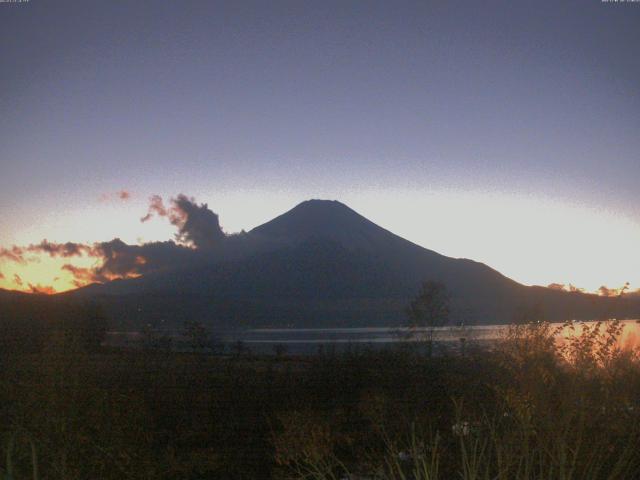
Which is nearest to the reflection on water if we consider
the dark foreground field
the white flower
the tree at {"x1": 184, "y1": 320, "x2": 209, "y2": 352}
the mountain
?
the dark foreground field

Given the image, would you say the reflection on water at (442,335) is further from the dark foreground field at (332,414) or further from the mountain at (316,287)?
the mountain at (316,287)

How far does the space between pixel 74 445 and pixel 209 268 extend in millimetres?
74989

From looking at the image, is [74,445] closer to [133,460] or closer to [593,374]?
[133,460]

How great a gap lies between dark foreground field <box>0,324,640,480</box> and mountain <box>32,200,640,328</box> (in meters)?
19.1

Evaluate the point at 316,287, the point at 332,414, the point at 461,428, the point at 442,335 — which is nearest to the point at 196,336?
the point at 442,335

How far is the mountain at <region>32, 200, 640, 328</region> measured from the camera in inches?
2144

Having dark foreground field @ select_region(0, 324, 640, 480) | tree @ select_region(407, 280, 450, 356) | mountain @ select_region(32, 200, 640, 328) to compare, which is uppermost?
mountain @ select_region(32, 200, 640, 328)

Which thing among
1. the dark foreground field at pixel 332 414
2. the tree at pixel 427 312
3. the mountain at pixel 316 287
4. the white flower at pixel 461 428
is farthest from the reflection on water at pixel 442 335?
the mountain at pixel 316 287

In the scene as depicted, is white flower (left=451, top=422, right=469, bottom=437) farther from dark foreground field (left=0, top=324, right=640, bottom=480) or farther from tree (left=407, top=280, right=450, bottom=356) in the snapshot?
tree (left=407, top=280, right=450, bottom=356)

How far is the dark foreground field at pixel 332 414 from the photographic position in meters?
5.38

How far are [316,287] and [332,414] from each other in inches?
2583

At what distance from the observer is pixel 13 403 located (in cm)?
818

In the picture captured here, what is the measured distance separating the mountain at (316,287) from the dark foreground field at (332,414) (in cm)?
1909

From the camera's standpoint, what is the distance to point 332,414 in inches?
548
